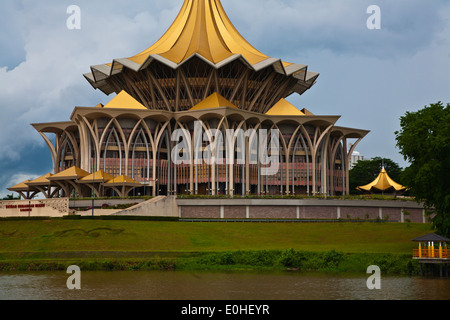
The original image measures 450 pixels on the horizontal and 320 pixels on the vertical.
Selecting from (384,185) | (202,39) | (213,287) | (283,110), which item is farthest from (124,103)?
(213,287)

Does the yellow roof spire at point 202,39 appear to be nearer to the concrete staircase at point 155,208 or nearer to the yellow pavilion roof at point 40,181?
the yellow pavilion roof at point 40,181

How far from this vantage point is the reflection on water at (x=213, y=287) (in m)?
22.6

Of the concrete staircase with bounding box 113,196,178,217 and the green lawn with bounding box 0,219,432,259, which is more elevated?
the concrete staircase with bounding box 113,196,178,217

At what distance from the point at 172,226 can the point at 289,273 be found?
15.7 meters

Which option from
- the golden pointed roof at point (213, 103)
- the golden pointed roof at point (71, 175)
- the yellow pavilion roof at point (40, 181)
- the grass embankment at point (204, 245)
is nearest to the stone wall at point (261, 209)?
the grass embankment at point (204, 245)

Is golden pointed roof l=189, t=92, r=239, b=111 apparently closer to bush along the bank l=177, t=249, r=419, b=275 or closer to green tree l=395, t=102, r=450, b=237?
green tree l=395, t=102, r=450, b=237

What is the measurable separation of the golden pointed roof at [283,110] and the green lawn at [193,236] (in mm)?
29990

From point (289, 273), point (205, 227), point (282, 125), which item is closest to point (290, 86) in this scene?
point (282, 125)

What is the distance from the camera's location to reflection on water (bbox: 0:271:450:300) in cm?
2258

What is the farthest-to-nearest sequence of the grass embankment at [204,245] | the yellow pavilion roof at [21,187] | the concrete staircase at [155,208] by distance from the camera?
the yellow pavilion roof at [21,187], the concrete staircase at [155,208], the grass embankment at [204,245]

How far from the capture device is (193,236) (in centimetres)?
4147

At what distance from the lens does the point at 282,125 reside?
3007 inches

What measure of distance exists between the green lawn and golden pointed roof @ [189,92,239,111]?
93.0 feet

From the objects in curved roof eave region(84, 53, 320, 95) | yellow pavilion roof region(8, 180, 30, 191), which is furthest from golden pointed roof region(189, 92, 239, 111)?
yellow pavilion roof region(8, 180, 30, 191)
